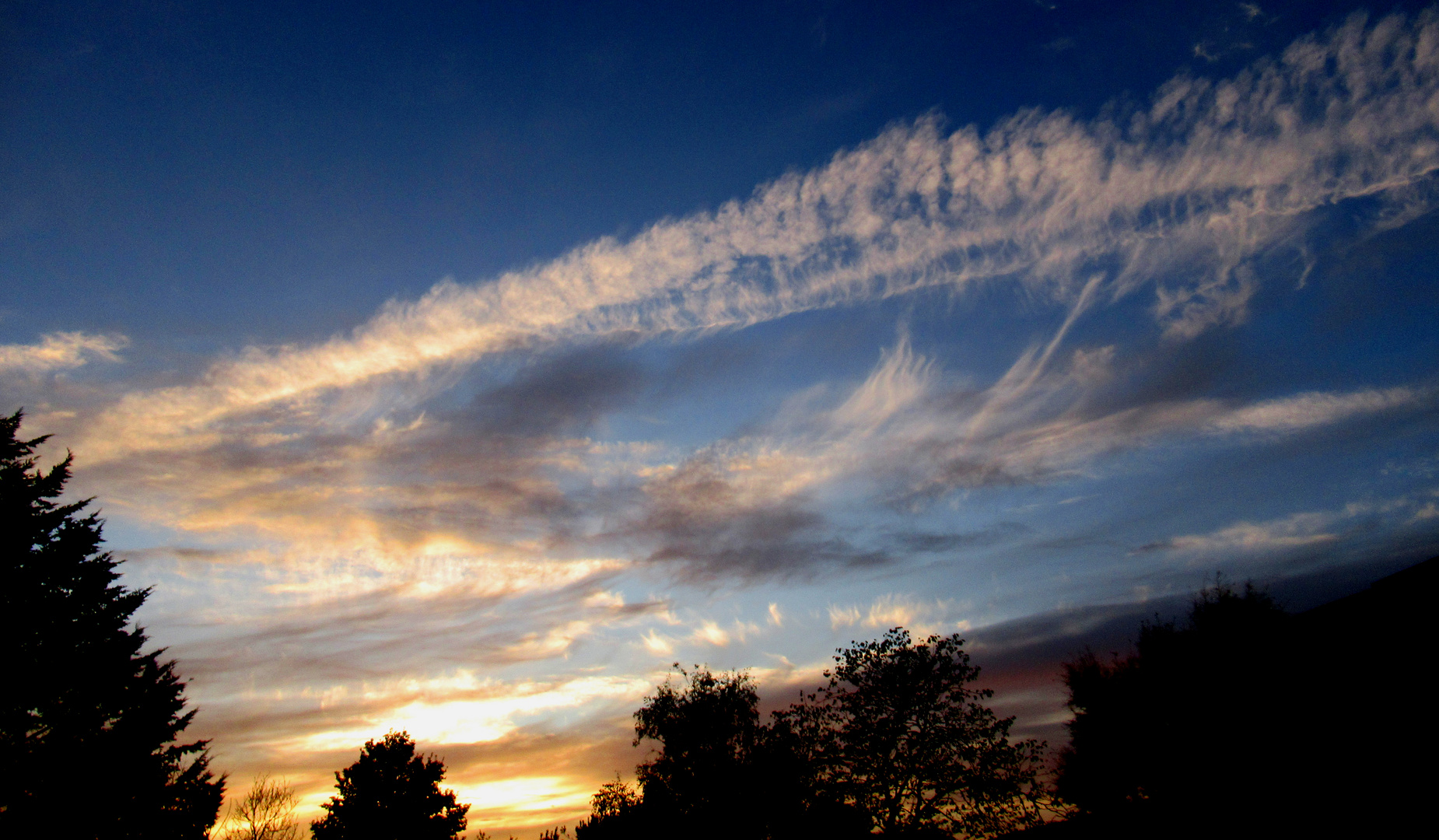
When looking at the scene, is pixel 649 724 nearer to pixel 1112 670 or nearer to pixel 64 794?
pixel 64 794

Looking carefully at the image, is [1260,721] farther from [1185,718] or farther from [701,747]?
[701,747]

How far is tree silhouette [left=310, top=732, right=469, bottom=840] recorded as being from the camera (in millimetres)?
46875

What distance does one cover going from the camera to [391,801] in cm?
4819

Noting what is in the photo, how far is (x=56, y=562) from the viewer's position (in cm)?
2678

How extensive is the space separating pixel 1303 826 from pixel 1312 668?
7.04 metres

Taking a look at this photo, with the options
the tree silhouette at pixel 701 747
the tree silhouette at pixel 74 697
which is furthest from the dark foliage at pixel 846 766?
the tree silhouette at pixel 74 697

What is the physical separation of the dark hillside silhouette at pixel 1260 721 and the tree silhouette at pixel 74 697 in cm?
4893

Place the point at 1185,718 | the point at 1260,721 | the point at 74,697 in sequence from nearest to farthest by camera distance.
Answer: the point at 74,697
the point at 1260,721
the point at 1185,718

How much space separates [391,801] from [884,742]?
1409 inches

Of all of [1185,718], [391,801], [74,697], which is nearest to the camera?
[74,697]

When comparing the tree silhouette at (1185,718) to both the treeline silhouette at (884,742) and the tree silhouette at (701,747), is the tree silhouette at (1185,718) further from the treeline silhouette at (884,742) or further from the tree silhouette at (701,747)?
the tree silhouette at (701,747)

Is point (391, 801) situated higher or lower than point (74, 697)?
lower

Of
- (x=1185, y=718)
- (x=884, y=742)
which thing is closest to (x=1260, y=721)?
(x=1185, y=718)

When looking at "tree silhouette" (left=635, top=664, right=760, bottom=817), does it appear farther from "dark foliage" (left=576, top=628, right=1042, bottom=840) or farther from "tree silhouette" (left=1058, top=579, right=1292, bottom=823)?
"tree silhouette" (left=1058, top=579, right=1292, bottom=823)
